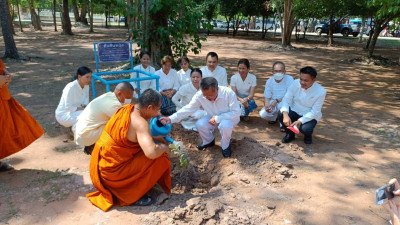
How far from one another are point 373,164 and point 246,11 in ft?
65.9

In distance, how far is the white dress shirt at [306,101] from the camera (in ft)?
13.0

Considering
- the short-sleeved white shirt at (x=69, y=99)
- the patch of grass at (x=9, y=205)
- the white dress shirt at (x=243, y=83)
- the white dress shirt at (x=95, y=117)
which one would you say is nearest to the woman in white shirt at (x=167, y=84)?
the white dress shirt at (x=243, y=83)

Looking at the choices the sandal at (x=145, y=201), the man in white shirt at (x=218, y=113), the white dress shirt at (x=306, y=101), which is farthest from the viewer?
the white dress shirt at (x=306, y=101)

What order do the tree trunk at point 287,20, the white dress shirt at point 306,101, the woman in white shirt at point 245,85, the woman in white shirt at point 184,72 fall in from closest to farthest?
1. the white dress shirt at point 306,101
2. the woman in white shirt at point 245,85
3. the woman in white shirt at point 184,72
4. the tree trunk at point 287,20

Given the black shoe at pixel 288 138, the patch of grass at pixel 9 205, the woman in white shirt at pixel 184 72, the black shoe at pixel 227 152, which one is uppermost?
the woman in white shirt at pixel 184 72

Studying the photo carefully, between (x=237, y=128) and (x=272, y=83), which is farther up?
(x=272, y=83)

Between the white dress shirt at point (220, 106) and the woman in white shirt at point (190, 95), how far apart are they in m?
0.64

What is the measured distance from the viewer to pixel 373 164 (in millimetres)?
3545

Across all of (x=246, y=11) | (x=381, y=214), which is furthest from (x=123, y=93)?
(x=246, y=11)

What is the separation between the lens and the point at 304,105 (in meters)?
4.15

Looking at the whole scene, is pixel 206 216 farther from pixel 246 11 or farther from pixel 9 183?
Answer: pixel 246 11

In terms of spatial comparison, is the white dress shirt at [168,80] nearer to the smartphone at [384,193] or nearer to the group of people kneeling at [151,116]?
the group of people kneeling at [151,116]

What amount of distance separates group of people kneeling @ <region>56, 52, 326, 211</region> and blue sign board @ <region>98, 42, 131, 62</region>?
376mm

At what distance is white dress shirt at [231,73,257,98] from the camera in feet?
16.0
